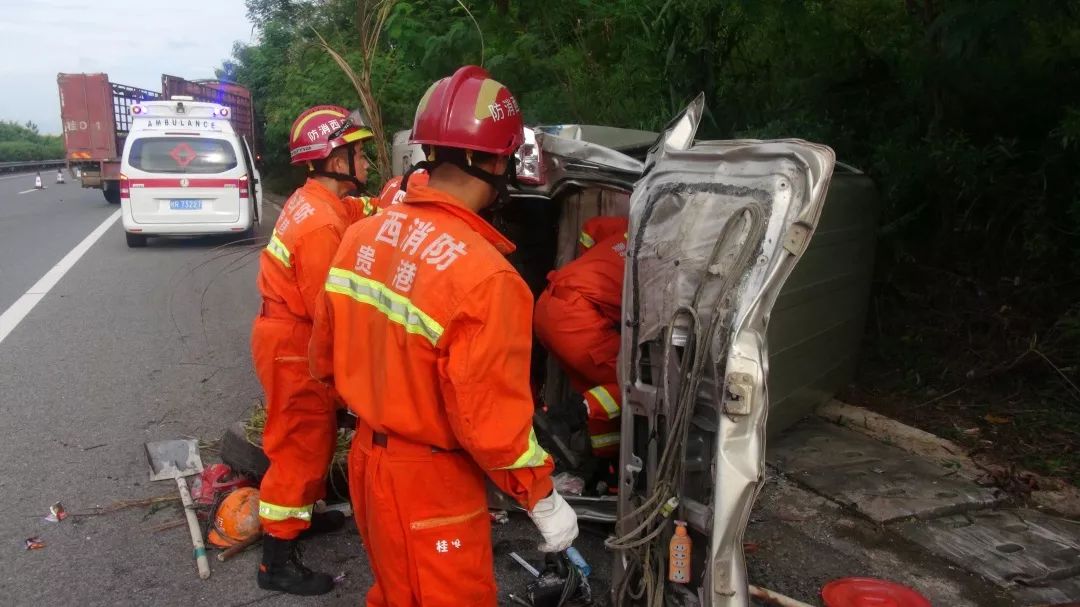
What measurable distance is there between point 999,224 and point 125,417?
5.43 m

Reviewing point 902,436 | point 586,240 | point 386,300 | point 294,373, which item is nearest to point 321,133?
point 294,373

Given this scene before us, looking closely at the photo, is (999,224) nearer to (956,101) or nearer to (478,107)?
(956,101)

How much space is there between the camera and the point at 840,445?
182 inches

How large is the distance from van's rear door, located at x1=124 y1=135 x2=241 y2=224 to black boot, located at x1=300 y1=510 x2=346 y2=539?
9.72 metres

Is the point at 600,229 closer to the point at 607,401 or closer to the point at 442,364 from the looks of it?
the point at 607,401

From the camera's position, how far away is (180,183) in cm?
1245

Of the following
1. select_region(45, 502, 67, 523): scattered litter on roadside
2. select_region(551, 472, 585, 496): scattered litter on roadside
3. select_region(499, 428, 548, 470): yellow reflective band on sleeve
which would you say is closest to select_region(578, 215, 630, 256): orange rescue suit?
select_region(551, 472, 585, 496): scattered litter on roadside

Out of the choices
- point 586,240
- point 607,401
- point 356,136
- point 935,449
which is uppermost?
point 356,136

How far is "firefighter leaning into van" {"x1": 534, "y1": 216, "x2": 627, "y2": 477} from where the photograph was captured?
11.7 feet

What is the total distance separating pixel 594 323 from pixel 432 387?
58.4 inches

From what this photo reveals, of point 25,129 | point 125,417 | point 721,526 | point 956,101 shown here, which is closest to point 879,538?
point 721,526

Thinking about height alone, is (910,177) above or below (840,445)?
above

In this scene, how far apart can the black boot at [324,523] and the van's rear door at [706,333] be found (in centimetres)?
161

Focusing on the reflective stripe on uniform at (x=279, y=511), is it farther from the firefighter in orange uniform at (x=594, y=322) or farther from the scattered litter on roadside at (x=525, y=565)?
the firefighter in orange uniform at (x=594, y=322)
